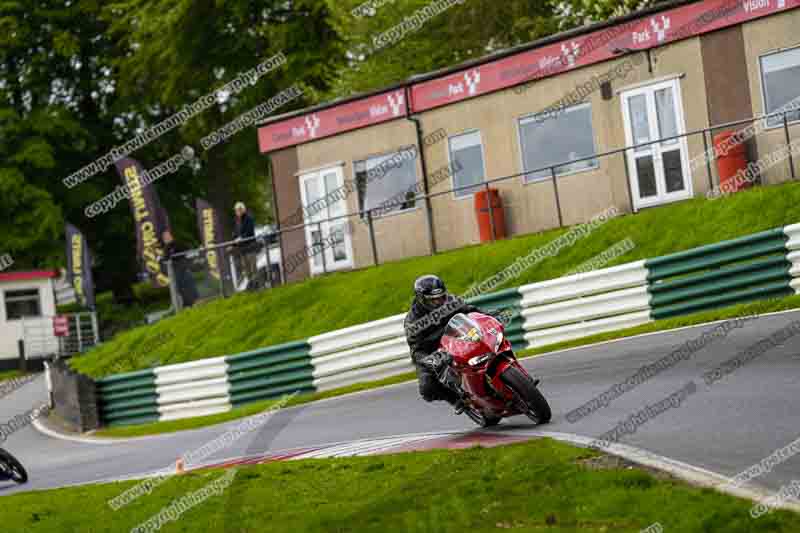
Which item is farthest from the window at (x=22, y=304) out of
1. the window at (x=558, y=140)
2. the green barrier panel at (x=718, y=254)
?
the green barrier panel at (x=718, y=254)

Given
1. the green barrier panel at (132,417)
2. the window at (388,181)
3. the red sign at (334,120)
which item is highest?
the red sign at (334,120)

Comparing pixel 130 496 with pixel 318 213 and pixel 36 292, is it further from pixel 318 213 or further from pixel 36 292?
pixel 36 292

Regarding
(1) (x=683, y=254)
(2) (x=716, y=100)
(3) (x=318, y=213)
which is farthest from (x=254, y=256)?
(1) (x=683, y=254)

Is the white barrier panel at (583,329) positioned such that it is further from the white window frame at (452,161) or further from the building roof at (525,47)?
the building roof at (525,47)

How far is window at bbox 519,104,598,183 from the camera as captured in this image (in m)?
26.2

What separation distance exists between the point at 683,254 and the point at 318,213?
13.8 meters

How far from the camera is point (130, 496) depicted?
12.1 metres

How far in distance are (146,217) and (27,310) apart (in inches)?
396

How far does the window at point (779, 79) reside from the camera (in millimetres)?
23234

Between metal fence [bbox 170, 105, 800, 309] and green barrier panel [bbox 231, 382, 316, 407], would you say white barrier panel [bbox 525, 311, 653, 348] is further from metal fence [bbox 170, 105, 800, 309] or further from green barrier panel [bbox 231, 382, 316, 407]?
metal fence [bbox 170, 105, 800, 309]

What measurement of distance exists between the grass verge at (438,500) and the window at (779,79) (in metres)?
14.1

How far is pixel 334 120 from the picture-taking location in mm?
30797

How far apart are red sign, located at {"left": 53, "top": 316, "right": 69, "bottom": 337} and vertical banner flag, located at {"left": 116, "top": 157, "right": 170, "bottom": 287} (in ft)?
16.5

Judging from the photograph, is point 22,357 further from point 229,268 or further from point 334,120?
point 334,120
